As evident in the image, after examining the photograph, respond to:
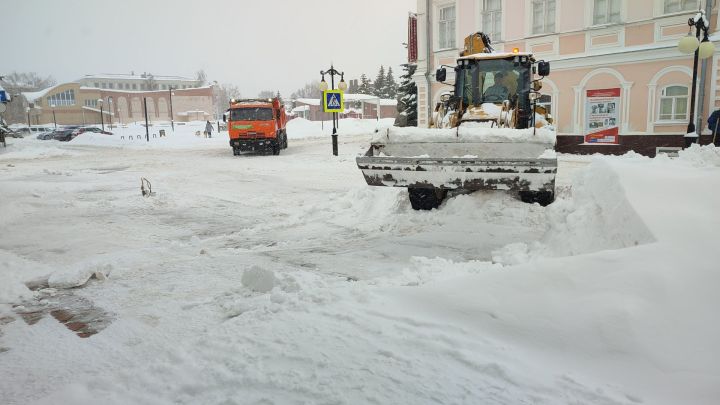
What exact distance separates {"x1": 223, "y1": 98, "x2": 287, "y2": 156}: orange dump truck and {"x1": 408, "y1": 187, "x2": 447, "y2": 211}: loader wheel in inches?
609

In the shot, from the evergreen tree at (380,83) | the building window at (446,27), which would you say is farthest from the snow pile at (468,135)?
the evergreen tree at (380,83)

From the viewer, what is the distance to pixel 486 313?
3180mm

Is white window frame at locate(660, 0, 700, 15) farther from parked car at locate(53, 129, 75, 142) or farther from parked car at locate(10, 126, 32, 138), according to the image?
parked car at locate(10, 126, 32, 138)

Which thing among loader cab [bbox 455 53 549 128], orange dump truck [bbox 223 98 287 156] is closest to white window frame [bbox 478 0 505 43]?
orange dump truck [bbox 223 98 287 156]

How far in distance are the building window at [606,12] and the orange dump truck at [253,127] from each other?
549 inches

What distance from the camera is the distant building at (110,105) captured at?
3342 inches

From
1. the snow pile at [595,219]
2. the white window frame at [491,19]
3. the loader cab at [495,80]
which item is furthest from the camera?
the white window frame at [491,19]

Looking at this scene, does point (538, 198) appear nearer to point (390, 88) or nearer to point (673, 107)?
point (673, 107)

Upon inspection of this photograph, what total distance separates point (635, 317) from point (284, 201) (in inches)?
309

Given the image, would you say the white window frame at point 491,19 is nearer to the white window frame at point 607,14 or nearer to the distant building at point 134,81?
the white window frame at point 607,14

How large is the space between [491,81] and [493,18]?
12.6 m

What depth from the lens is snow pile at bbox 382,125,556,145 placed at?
6.86 m

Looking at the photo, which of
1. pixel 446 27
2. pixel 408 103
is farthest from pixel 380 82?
pixel 446 27

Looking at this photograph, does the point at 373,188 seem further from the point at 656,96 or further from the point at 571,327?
the point at 656,96
